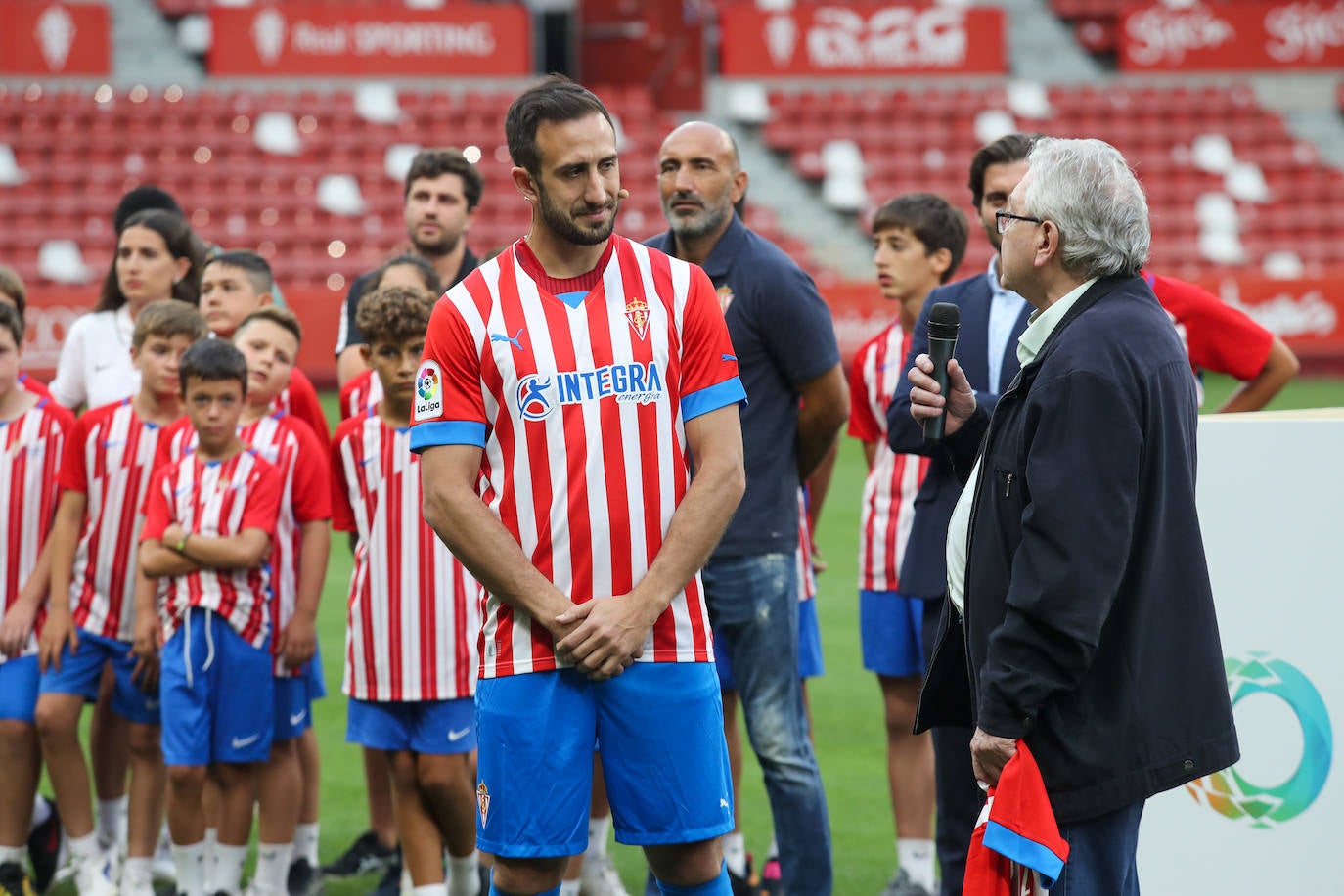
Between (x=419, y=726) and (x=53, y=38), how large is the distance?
18836 millimetres

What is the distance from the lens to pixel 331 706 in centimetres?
695

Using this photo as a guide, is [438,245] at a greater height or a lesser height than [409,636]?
greater

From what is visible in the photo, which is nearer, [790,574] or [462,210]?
[790,574]

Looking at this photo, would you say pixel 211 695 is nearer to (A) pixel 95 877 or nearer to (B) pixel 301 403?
(A) pixel 95 877

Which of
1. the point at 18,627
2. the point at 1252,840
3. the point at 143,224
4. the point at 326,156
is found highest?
the point at 326,156

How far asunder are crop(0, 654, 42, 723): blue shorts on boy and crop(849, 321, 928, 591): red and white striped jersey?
264 cm

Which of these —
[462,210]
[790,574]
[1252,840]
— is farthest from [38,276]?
[1252,840]

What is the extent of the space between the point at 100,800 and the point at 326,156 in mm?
16028

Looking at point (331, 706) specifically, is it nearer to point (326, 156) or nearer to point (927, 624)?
point (927, 624)

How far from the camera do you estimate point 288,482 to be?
469 centimetres

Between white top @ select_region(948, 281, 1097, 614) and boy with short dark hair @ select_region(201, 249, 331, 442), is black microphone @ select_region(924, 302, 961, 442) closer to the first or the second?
white top @ select_region(948, 281, 1097, 614)

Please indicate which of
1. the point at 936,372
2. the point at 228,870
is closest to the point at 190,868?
the point at 228,870

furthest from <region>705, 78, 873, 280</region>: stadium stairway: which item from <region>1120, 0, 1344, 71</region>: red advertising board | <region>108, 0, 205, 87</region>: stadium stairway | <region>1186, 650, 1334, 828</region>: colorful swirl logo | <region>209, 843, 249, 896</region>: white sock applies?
<region>1186, 650, 1334, 828</region>: colorful swirl logo

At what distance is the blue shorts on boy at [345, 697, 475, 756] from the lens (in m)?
4.41
